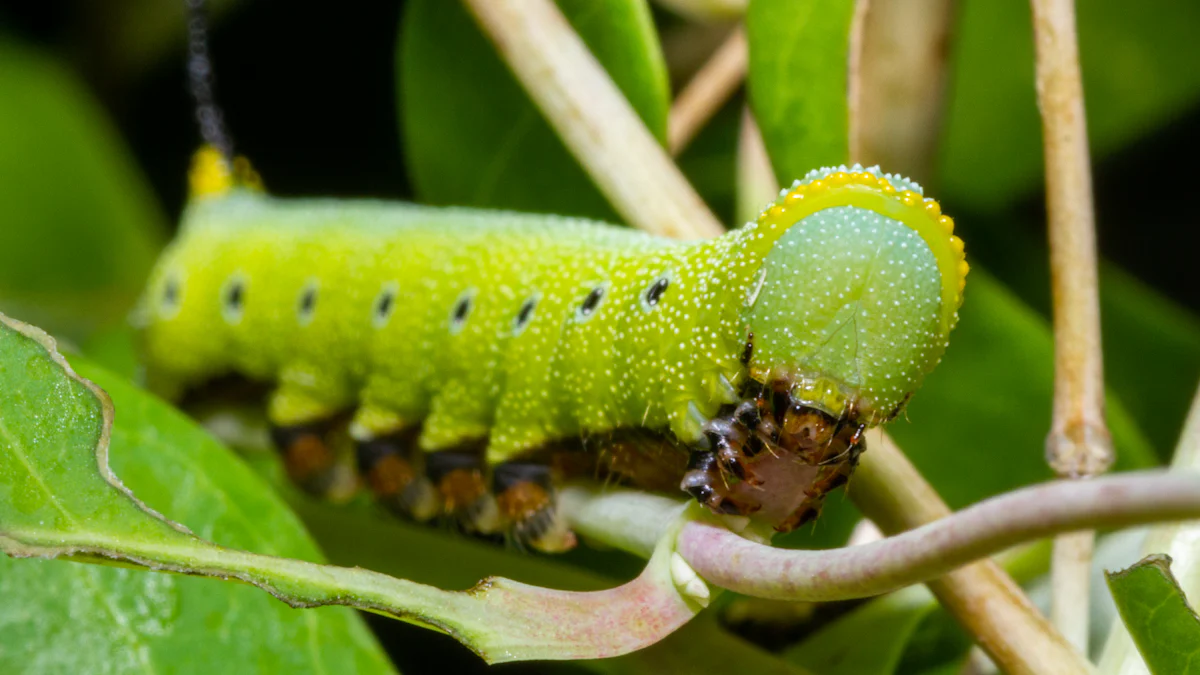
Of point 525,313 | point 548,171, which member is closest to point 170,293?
point 548,171

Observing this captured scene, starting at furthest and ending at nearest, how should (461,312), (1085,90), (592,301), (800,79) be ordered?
(1085,90) → (461,312) → (800,79) → (592,301)

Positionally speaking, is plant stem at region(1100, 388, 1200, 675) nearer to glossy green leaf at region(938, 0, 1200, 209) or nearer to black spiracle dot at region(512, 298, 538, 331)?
black spiracle dot at region(512, 298, 538, 331)

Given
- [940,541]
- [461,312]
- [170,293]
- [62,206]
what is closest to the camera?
[940,541]

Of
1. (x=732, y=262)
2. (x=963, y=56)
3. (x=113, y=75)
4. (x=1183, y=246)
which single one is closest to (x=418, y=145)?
(x=732, y=262)

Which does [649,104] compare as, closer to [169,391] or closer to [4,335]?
[4,335]

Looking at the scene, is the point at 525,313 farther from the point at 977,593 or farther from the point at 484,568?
the point at 977,593

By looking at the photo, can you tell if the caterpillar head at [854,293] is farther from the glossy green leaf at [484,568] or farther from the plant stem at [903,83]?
the plant stem at [903,83]

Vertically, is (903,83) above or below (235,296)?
above
